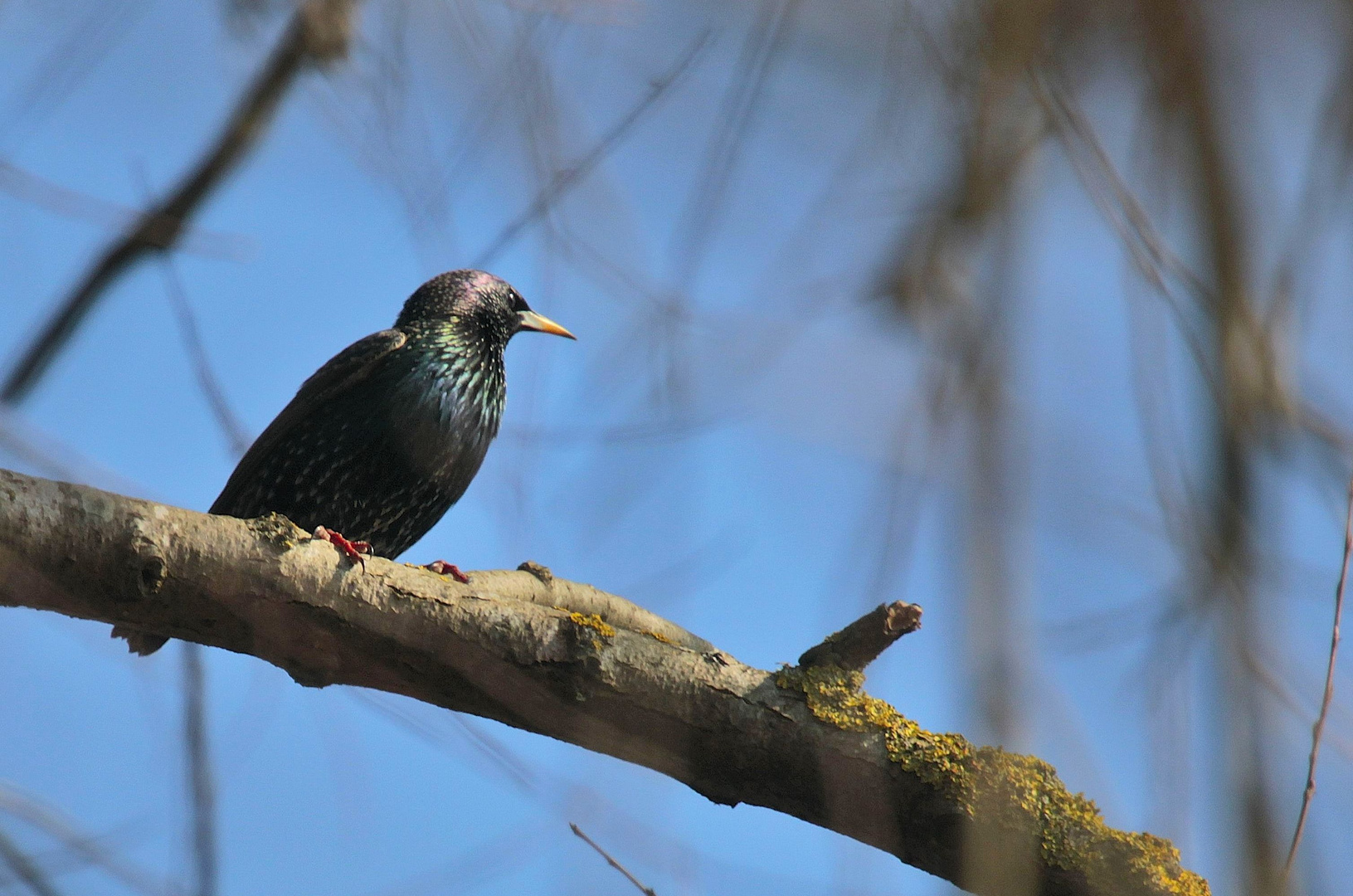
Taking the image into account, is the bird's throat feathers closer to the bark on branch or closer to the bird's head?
the bird's head

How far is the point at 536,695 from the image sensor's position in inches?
104

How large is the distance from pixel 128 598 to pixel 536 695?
863mm

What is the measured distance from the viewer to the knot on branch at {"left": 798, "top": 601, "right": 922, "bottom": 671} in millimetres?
2508

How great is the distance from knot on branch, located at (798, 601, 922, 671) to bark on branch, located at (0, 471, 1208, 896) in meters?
0.03

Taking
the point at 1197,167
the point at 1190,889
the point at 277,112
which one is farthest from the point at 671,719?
the point at 277,112

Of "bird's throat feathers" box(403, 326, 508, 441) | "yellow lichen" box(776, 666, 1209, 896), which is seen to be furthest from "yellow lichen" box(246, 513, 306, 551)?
"bird's throat feathers" box(403, 326, 508, 441)

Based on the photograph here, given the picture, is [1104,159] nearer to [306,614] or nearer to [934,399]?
[934,399]

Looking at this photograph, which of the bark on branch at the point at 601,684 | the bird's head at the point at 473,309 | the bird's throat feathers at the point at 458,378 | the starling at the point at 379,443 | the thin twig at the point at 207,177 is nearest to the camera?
the bark on branch at the point at 601,684

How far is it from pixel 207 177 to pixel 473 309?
1495 mm

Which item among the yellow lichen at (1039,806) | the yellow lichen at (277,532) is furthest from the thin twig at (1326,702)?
the yellow lichen at (277,532)

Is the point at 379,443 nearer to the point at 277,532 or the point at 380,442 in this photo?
the point at 380,442

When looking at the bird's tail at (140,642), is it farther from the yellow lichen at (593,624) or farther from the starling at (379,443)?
the yellow lichen at (593,624)

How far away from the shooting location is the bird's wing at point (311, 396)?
4.55m

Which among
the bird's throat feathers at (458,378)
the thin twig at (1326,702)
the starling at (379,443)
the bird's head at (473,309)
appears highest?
the bird's head at (473,309)
